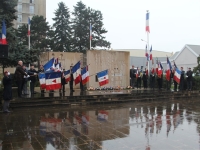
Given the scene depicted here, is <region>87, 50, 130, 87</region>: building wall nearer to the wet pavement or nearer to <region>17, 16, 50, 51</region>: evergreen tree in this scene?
the wet pavement

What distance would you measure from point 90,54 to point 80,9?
82.7 ft

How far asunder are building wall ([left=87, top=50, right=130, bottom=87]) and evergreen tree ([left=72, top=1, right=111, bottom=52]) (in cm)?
1869

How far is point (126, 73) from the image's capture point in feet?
71.2

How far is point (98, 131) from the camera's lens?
7.44 metres

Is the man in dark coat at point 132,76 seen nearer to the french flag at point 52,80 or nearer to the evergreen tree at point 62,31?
the french flag at point 52,80

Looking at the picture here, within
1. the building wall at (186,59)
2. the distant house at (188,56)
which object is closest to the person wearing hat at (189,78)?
the distant house at (188,56)

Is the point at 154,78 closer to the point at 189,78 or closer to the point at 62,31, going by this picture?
the point at 189,78

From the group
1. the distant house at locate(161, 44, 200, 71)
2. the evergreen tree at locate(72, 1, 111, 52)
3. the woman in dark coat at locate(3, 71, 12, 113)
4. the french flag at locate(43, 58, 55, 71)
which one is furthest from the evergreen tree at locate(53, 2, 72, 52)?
the woman in dark coat at locate(3, 71, 12, 113)

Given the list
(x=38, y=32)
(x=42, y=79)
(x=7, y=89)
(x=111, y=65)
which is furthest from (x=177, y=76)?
(x=38, y=32)

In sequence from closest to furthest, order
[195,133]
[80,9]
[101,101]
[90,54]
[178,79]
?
1. [195,133]
2. [101,101]
3. [178,79]
4. [90,54]
5. [80,9]

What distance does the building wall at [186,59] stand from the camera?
4666 cm

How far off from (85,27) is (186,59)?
20.9m

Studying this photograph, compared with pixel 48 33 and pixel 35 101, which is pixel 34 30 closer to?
pixel 48 33

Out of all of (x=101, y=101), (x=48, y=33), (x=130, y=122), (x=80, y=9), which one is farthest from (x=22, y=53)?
(x=80, y=9)
